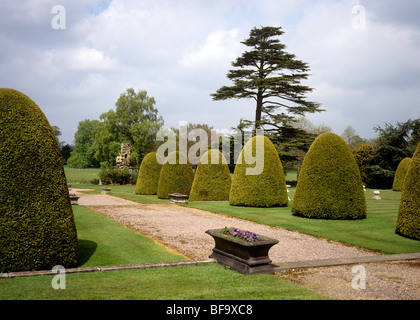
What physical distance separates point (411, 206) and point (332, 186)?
3.49 m

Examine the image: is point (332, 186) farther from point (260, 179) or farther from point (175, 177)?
point (175, 177)

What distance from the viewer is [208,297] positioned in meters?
4.67

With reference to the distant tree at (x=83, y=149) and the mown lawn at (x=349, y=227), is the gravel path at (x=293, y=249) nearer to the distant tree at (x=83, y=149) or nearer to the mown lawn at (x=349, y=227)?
the mown lawn at (x=349, y=227)

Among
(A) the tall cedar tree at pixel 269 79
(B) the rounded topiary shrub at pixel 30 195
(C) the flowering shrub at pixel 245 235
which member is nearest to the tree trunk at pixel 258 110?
(A) the tall cedar tree at pixel 269 79

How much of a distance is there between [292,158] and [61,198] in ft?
92.0

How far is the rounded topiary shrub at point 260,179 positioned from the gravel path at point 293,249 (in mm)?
2681

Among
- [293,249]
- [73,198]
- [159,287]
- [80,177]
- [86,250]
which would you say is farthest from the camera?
[80,177]

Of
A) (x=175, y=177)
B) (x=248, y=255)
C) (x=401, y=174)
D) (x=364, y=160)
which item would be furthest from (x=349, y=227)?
(x=364, y=160)

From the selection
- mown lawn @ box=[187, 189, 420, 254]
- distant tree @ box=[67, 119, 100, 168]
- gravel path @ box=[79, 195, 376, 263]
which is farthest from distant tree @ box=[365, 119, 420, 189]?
distant tree @ box=[67, 119, 100, 168]

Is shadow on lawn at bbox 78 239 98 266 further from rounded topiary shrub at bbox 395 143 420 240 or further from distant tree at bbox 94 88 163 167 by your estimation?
distant tree at bbox 94 88 163 167

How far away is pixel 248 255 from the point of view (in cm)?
618

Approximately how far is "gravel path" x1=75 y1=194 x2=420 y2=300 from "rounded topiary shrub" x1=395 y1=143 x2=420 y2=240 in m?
2.26
